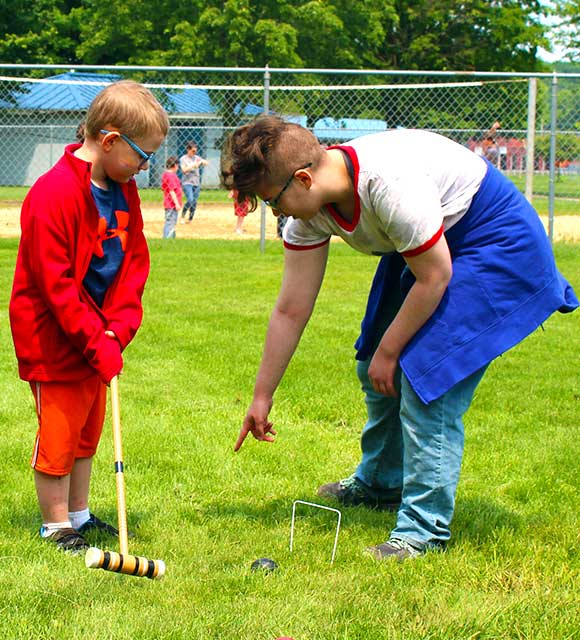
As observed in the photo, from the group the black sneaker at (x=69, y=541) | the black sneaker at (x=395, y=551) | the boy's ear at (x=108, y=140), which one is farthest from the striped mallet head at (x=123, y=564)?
the boy's ear at (x=108, y=140)

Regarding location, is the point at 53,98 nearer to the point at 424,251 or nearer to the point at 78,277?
the point at 78,277

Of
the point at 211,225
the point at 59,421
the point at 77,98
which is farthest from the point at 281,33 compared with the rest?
the point at 59,421

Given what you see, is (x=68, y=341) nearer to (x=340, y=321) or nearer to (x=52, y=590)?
(x=52, y=590)

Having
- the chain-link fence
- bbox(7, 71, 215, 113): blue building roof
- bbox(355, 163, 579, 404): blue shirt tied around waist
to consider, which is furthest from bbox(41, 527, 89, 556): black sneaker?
bbox(7, 71, 215, 113): blue building roof

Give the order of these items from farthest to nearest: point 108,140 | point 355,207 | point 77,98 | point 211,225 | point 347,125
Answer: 1. point 77,98
2. point 211,225
3. point 347,125
4. point 108,140
5. point 355,207

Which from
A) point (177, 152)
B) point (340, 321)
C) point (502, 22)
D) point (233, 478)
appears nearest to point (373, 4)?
point (502, 22)

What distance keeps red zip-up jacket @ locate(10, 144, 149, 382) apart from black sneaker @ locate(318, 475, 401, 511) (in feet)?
3.86

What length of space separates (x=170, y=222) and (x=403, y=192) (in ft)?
42.2

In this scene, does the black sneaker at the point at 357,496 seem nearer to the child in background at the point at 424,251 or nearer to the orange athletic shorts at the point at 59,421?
the child in background at the point at 424,251

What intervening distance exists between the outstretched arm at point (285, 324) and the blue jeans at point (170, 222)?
39.3 feet

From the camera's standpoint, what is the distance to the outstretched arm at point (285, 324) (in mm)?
3652

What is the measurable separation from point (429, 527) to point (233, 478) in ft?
3.66

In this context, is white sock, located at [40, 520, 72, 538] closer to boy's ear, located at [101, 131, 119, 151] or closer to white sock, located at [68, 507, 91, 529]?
white sock, located at [68, 507, 91, 529]

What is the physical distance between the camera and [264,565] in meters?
3.24
